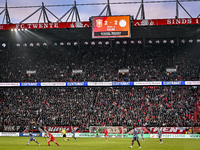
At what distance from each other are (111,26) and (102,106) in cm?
1407

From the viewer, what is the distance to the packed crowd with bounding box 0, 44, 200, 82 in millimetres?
48281

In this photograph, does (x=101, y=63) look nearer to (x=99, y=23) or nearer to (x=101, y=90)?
(x=101, y=90)

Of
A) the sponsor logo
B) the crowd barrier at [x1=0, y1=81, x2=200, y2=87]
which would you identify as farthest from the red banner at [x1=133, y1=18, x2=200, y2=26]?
the crowd barrier at [x1=0, y1=81, x2=200, y2=87]

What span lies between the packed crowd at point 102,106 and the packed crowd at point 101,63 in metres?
2.54

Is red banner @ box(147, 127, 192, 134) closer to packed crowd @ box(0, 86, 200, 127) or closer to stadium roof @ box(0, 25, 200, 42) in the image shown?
packed crowd @ box(0, 86, 200, 127)

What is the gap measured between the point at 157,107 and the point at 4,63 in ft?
103

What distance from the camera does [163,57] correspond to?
169 feet

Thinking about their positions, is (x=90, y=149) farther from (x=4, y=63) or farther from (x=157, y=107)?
(x=4, y=63)

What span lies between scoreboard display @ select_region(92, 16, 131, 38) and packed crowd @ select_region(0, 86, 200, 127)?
12.3 meters

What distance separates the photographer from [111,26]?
39938mm

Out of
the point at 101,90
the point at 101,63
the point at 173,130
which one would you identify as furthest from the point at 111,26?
the point at 173,130

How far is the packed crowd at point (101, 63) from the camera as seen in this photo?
4828 cm

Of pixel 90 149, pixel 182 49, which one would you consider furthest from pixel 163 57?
pixel 90 149

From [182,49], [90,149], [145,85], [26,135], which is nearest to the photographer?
[90,149]
